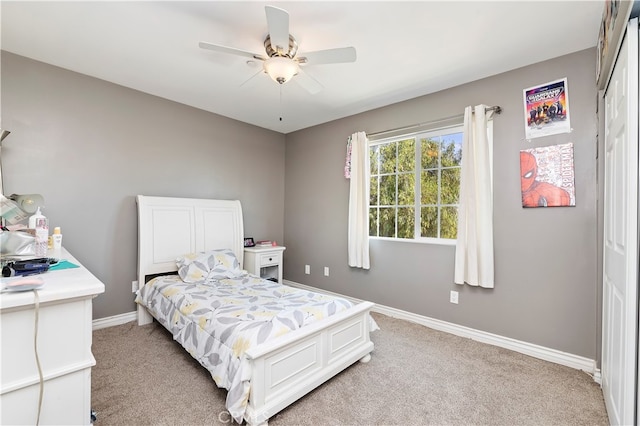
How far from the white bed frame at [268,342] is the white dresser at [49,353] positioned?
0.73 meters

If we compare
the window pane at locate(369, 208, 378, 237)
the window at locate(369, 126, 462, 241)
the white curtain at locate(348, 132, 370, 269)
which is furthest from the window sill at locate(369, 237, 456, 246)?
the white curtain at locate(348, 132, 370, 269)

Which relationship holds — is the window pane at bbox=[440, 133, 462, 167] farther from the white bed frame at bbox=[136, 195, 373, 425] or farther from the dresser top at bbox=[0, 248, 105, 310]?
the dresser top at bbox=[0, 248, 105, 310]

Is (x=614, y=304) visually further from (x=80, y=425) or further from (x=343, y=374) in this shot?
(x=80, y=425)

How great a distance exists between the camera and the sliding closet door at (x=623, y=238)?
129cm

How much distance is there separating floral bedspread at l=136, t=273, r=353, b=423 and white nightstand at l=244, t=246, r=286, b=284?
30.9 inches

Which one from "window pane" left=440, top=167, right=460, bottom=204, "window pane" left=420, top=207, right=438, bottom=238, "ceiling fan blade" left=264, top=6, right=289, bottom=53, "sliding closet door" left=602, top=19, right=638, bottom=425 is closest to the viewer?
"sliding closet door" left=602, top=19, right=638, bottom=425

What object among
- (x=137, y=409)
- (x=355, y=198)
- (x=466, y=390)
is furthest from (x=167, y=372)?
(x=355, y=198)

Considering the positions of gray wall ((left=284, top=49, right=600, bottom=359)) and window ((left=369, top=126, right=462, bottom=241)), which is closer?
gray wall ((left=284, top=49, right=600, bottom=359))

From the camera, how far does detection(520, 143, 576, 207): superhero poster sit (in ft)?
7.41

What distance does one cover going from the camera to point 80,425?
3.35 feet

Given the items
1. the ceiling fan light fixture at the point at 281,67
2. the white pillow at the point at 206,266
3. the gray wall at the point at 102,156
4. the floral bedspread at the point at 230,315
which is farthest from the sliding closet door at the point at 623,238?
the gray wall at the point at 102,156

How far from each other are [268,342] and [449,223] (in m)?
2.24

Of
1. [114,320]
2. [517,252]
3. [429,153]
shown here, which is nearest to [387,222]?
[429,153]

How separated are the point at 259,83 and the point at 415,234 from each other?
7.70 feet
